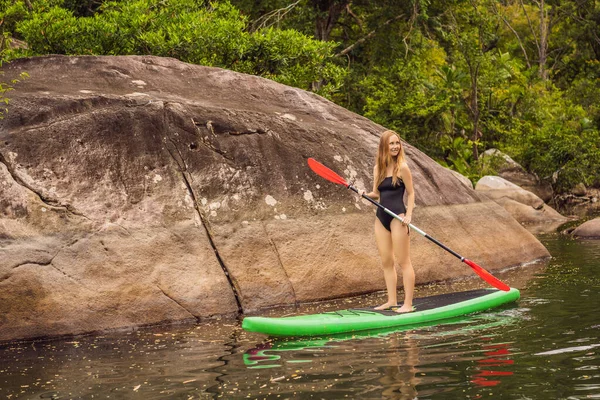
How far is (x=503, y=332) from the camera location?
743 centimetres

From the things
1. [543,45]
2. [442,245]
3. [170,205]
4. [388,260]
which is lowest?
[388,260]

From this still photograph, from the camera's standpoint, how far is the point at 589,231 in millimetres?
17031

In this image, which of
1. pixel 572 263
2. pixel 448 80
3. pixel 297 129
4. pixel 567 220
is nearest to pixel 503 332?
pixel 297 129

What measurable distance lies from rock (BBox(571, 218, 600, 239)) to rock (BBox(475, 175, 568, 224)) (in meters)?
5.00

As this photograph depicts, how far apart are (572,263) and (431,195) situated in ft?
8.26

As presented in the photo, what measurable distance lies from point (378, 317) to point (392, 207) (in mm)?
1283

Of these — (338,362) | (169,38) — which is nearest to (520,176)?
(169,38)

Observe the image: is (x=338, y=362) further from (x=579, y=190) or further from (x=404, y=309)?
(x=579, y=190)

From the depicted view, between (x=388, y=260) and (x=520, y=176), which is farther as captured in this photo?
(x=520, y=176)

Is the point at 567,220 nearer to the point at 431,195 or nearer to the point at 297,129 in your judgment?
the point at 431,195

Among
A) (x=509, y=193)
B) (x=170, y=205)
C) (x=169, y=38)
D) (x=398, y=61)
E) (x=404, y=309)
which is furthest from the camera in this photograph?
(x=398, y=61)

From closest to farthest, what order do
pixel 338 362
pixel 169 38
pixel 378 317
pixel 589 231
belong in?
1. pixel 338 362
2. pixel 378 317
3. pixel 169 38
4. pixel 589 231

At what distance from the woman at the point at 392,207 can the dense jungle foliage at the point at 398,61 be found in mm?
7006

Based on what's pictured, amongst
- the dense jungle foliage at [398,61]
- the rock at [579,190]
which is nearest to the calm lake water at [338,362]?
the dense jungle foliage at [398,61]
